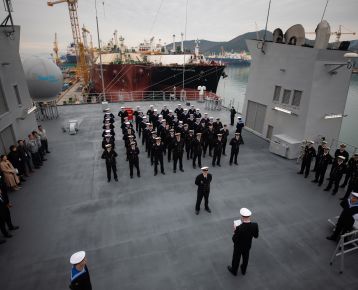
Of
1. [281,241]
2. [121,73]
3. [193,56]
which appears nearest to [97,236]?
[281,241]

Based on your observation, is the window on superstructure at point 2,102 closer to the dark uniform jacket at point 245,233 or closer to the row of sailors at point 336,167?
the dark uniform jacket at point 245,233

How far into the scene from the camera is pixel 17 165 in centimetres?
836

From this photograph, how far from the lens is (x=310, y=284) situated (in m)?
4.82

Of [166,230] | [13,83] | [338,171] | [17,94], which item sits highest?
[13,83]

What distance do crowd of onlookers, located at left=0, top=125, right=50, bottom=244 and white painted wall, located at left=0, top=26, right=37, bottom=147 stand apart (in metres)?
0.79

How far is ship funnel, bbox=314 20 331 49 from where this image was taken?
9.68 metres

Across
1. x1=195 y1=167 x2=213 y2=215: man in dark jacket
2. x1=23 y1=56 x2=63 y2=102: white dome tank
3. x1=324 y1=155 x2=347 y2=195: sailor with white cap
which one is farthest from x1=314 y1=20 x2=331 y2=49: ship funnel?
x1=23 y1=56 x2=63 y2=102: white dome tank

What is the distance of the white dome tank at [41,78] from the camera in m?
14.6

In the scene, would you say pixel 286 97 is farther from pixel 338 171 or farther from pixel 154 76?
pixel 154 76

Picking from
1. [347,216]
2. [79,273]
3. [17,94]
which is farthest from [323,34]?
[17,94]

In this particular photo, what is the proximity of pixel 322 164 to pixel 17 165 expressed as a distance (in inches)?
433

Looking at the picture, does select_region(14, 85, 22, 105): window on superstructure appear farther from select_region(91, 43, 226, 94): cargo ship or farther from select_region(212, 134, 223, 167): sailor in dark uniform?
select_region(91, 43, 226, 94): cargo ship

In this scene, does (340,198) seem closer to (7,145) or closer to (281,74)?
(281,74)

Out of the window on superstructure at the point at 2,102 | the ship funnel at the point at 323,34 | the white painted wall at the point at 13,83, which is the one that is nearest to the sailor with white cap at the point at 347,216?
the ship funnel at the point at 323,34
